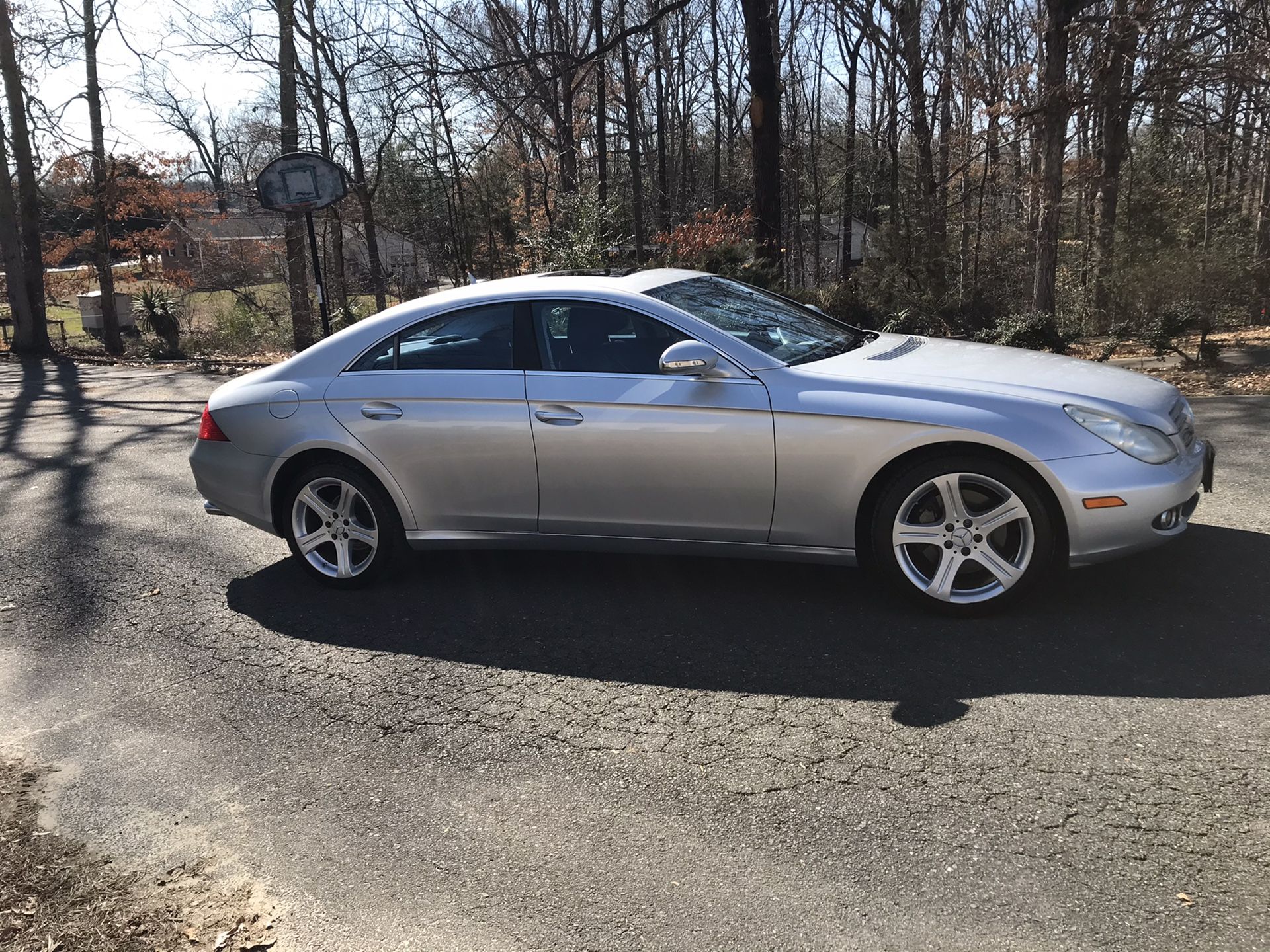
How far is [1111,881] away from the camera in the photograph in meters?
2.57

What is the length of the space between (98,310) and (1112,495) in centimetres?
3607

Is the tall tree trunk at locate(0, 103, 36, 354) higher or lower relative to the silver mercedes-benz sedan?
higher

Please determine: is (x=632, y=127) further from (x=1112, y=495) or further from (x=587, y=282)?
(x=1112, y=495)

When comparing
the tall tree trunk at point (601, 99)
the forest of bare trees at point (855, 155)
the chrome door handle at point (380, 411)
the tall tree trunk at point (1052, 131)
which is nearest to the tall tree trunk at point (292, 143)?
the forest of bare trees at point (855, 155)

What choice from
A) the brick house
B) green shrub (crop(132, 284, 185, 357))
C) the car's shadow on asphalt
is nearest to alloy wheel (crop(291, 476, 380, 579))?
the car's shadow on asphalt

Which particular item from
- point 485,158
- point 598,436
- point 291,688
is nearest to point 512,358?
point 598,436

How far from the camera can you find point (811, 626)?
439cm

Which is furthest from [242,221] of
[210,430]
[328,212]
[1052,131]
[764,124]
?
[210,430]

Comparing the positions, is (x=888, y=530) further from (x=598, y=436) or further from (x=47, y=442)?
(x=47, y=442)

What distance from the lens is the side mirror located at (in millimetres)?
4438

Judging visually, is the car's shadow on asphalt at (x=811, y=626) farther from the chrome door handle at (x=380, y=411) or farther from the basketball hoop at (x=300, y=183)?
the basketball hoop at (x=300, y=183)

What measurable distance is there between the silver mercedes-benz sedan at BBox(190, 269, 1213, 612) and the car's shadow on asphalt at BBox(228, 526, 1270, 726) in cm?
26

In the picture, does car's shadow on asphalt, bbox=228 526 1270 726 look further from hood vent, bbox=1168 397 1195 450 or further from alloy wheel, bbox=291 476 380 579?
hood vent, bbox=1168 397 1195 450

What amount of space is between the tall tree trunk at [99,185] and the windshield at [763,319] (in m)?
23.5
